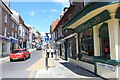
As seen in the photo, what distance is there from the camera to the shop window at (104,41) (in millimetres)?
7035

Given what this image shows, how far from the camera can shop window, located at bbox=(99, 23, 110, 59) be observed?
277 inches

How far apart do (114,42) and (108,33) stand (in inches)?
28.3

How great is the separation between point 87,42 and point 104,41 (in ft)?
8.58

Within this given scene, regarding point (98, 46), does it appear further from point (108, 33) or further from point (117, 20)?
point (117, 20)

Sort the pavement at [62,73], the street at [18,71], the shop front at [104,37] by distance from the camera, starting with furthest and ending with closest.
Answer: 1. the street at [18,71]
2. the pavement at [62,73]
3. the shop front at [104,37]

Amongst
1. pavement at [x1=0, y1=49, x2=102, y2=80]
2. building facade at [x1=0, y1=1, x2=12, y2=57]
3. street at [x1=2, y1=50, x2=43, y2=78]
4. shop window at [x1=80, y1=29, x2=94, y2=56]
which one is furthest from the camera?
building facade at [x1=0, y1=1, x2=12, y2=57]

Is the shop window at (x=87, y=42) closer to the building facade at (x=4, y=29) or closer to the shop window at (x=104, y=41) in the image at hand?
the shop window at (x=104, y=41)

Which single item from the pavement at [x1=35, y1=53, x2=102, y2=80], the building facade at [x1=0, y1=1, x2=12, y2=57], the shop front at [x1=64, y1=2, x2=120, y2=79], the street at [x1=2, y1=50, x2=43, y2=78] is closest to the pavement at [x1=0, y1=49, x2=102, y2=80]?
the pavement at [x1=35, y1=53, x2=102, y2=80]

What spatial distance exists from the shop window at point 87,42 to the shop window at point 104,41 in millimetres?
1297

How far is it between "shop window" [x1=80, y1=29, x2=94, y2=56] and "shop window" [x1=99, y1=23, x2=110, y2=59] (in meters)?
1.30

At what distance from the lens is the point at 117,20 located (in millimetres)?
6262

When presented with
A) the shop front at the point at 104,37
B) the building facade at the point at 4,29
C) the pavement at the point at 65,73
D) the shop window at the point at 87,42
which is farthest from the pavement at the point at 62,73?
the building facade at the point at 4,29

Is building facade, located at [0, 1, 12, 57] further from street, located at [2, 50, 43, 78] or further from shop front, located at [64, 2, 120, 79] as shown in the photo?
shop front, located at [64, 2, 120, 79]

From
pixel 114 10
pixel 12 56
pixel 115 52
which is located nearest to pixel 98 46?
pixel 115 52
